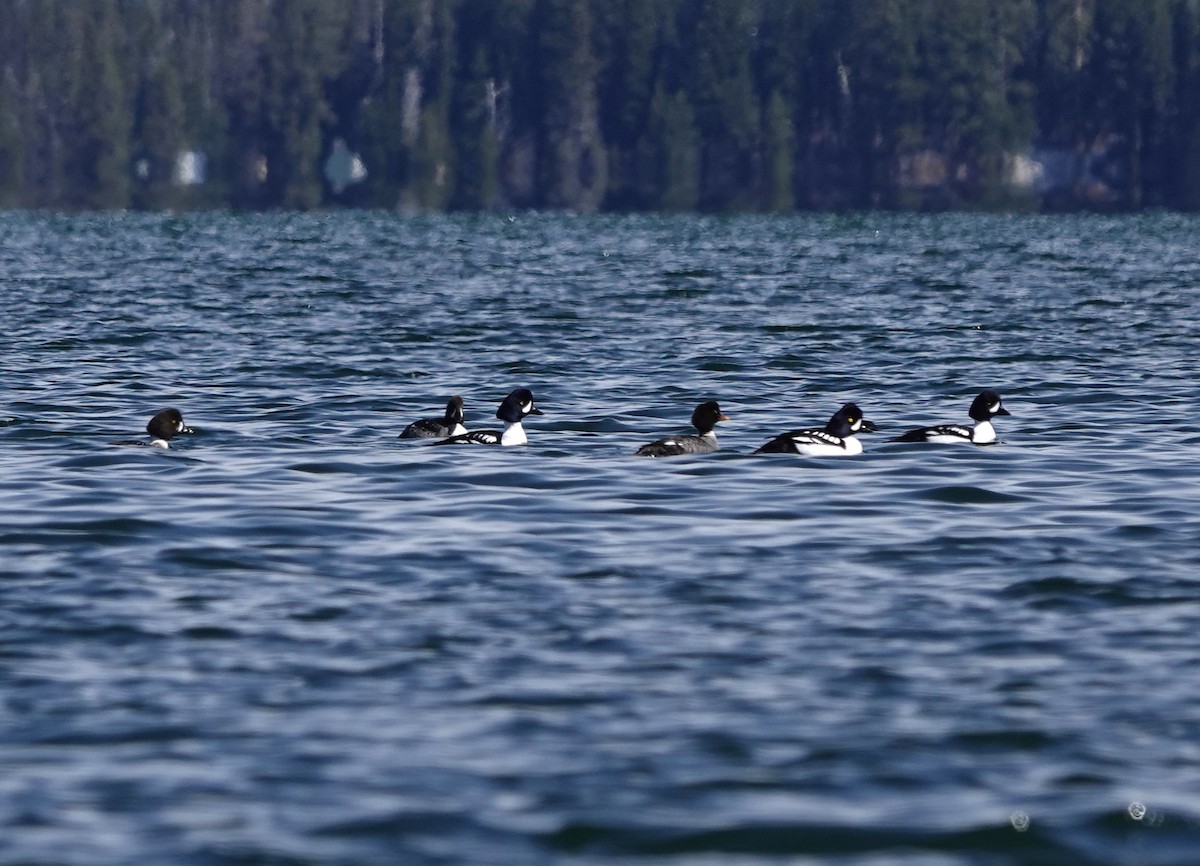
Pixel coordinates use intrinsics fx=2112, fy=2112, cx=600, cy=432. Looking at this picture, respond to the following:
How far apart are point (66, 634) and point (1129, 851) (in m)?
7.03

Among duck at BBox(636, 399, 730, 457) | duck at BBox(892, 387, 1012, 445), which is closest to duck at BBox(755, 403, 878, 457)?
duck at BBox(636, 399, 730, 457)

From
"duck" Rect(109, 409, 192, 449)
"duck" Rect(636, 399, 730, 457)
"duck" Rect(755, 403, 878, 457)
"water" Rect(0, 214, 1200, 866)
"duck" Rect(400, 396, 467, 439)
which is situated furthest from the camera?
"duck" Rect(400, 396, 467, 439)

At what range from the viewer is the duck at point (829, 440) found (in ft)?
73.5

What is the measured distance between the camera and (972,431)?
2388cm

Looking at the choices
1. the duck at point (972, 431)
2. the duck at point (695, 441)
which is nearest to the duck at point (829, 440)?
the duck at point (695, 441)

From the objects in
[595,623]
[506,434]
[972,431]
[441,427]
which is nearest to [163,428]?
[441,427]

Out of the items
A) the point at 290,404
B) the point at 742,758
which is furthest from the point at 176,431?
the point at 742,758

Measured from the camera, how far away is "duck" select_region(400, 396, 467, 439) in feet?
78.2

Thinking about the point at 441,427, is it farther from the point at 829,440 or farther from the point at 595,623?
the point at 595,623

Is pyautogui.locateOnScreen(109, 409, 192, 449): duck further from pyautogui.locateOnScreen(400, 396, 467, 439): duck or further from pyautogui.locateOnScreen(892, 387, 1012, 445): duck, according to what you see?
pyautogui.locateOnScreen(892, 387, 1012, 445): duck

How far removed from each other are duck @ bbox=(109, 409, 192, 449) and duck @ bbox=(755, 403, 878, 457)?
6386 millimetres

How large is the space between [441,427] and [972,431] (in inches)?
236

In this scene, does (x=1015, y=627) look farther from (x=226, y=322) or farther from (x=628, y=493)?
(x=226, y=322)

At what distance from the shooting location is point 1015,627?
1356 centimetres
